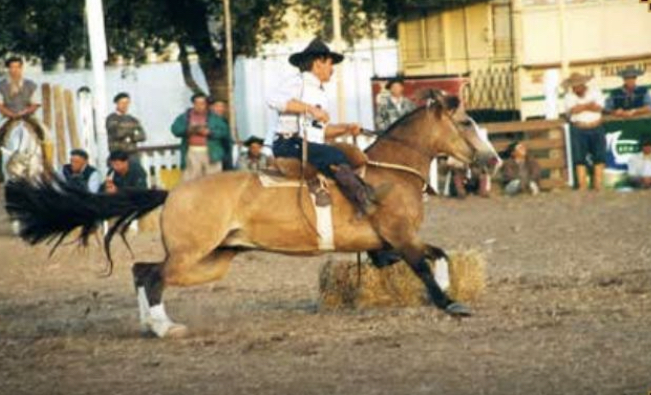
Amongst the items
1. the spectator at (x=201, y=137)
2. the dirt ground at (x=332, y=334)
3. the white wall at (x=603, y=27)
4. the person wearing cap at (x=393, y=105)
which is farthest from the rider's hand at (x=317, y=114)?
the white wall at (x=603, y=27)

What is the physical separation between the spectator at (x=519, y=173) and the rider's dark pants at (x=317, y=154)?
47.5ft

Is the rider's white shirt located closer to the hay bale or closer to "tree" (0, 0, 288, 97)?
the hay bale

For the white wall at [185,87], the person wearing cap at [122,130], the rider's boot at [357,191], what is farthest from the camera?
the white wall at [185,87]

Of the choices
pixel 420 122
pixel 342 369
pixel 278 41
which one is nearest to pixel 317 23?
pixel 278 41

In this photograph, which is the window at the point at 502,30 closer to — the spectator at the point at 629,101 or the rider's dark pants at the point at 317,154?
the spectator at the point at 629,101

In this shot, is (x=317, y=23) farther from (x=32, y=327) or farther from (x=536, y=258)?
(x=32, y=327)

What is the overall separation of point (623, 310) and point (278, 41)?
98.5 feet

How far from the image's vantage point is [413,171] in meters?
14.6

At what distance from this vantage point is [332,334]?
13.2m

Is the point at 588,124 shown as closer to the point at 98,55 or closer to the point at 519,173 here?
the point at 519,173

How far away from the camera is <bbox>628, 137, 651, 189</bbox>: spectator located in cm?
2802

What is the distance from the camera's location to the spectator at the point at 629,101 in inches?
1149

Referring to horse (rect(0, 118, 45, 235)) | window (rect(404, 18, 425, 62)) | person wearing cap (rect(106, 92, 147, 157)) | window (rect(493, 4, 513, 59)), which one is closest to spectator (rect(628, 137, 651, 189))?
person wearing cap (rect(106, 92, 147, 157))

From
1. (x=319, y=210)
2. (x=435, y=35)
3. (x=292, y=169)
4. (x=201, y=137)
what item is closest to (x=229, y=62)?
(x=435, y=35)
